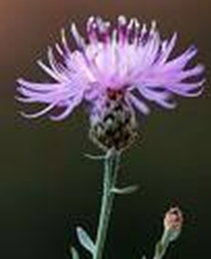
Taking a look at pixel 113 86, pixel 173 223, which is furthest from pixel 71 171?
pixel 113 86

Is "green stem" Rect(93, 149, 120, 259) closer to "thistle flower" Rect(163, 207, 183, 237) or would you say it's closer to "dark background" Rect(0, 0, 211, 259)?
"thistle flower" Rect(163, 207, 183, 237)

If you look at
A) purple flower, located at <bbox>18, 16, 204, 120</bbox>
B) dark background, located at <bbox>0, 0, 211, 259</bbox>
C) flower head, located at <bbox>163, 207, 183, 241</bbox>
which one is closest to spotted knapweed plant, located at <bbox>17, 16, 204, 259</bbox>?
purple flower, located at <bbox>18, 16, 204, 120</bbox>

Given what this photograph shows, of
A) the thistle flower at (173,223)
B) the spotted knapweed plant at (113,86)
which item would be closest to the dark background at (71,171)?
the thistle flower at (173,223)

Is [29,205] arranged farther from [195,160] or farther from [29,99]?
[29,99]

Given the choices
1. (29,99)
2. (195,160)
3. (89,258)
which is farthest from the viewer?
(195,160)

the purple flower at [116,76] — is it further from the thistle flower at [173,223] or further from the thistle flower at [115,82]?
the thistle flower at [173,223]

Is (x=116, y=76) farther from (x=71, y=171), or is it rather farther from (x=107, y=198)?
(x=71, y=171)

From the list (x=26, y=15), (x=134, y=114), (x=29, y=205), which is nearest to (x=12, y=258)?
(x=29, y=205)

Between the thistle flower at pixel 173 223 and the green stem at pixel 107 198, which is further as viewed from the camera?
the thistle flower at pixel 173 223
